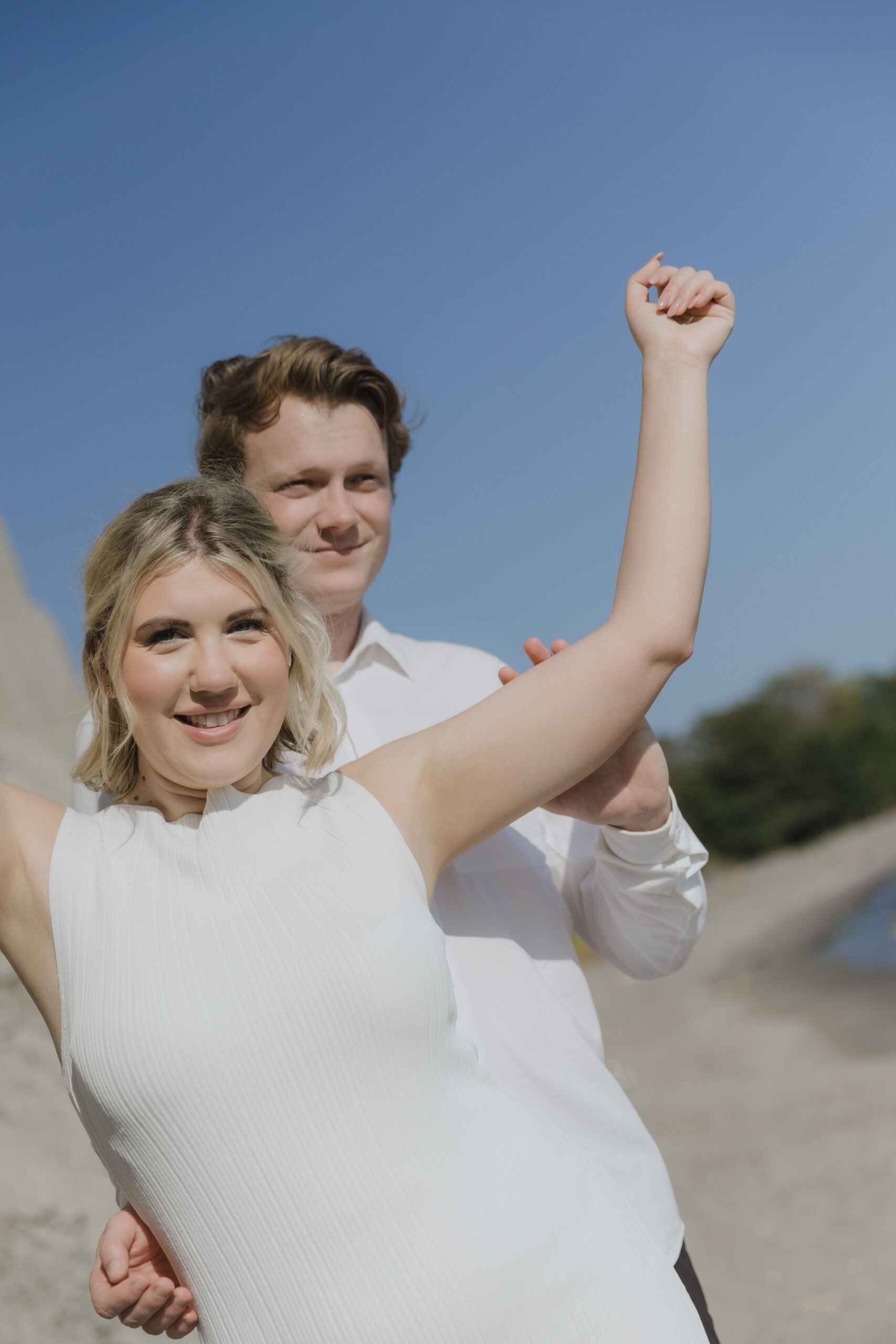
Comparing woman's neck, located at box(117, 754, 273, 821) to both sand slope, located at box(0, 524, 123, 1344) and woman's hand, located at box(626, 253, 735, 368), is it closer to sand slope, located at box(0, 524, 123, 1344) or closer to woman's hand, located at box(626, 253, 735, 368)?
sand slope, located at box(0, 524, 123, 1344)

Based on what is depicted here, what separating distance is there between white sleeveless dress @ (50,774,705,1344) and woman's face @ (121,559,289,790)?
20 centimetres

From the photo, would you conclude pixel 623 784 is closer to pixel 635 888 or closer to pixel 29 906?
pixel 635 888

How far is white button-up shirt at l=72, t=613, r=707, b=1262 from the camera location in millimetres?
1985

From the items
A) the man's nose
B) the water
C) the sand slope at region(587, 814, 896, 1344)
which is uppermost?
the man's nose

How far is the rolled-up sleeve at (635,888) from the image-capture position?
2096 millimetres

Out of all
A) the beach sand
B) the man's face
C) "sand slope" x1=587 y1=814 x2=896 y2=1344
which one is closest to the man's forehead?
the man's face

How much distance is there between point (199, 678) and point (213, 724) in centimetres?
10

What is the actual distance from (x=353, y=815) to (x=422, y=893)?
157mm

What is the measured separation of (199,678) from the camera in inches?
66.3

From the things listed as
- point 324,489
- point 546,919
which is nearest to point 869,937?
point 546,919

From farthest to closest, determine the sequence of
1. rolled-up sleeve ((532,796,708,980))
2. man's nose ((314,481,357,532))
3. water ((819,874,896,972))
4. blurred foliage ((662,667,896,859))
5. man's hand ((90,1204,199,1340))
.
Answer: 1. blurred foliage ((662,667,896,859))
2. water ((819,874,896,972))
3. man's nose ((314,481,357,532))
4. rolled-up sleeve ((532,796,708,980))
5. man's hand ((90,1204,199,1340))

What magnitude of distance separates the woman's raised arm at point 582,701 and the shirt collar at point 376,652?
1.79ft

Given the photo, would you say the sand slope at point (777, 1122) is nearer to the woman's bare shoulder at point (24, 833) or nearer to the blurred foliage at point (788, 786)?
the woman's bare shoulder at point (24, 833)

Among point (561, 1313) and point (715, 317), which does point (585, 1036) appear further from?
point (715, 317)
